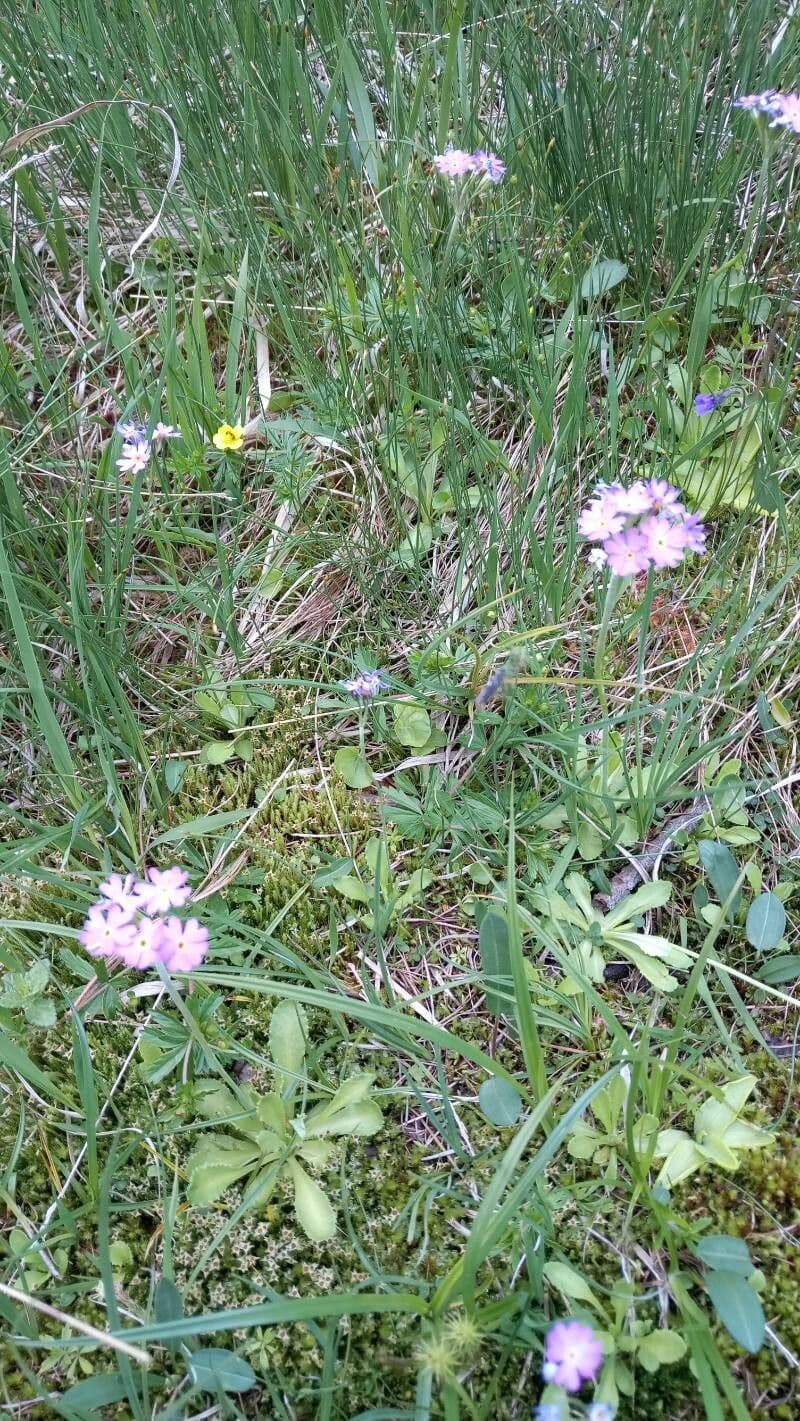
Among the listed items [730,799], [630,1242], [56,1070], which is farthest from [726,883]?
[56,1070]

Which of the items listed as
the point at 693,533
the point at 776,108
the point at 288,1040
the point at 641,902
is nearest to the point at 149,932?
the point at 288,1040

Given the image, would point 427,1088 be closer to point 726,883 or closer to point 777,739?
point 726,883

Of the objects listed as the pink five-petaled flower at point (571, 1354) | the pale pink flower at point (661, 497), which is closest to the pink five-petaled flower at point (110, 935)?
the pink five-petaled flower at point (571, 1354)

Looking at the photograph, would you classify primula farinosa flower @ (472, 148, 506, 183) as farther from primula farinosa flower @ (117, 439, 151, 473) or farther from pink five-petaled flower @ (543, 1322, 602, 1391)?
pink five-petaled flower @ (543, 1322, 602, 1391)

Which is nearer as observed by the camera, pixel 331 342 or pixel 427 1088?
pixel 427 1088

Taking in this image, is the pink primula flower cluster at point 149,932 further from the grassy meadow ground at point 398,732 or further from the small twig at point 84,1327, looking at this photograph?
the small twig at point 84,1327

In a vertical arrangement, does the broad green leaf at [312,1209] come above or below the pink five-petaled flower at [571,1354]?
below
